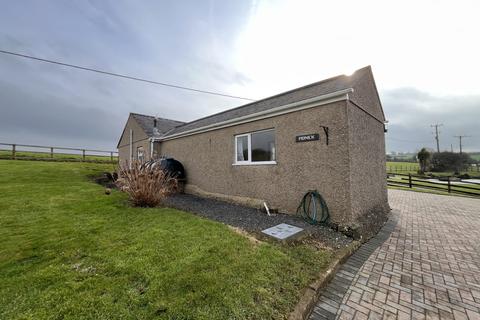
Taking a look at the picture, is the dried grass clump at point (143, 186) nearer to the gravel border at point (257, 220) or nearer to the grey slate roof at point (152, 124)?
the gravel border at point (257, 220)

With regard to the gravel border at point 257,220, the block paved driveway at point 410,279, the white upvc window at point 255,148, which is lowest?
the block paved driveway at point 410,279

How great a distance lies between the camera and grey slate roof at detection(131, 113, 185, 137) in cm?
1511

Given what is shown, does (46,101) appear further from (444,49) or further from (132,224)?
(444,49)

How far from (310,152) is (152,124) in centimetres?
1533

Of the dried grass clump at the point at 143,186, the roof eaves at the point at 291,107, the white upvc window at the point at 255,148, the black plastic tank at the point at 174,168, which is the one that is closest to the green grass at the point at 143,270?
the dried grass clump at the point at 143,186

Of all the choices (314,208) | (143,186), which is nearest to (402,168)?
(314,208)

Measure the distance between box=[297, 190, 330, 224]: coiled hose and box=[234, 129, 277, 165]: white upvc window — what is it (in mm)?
1647

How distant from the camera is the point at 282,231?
4.42m

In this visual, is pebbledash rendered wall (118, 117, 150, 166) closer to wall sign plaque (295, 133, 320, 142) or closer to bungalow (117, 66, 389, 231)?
bungalow (117, 66, 389, 231)

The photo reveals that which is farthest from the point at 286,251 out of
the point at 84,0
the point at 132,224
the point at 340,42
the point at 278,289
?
the point at 84,0

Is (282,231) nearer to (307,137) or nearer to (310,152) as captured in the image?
(310,152)

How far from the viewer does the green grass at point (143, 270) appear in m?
2.07

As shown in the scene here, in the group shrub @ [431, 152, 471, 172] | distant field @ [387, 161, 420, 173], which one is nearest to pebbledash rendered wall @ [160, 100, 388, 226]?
distant field @ [387, 161, 420, 173]

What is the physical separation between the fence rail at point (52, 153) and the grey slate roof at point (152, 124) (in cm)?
1082
